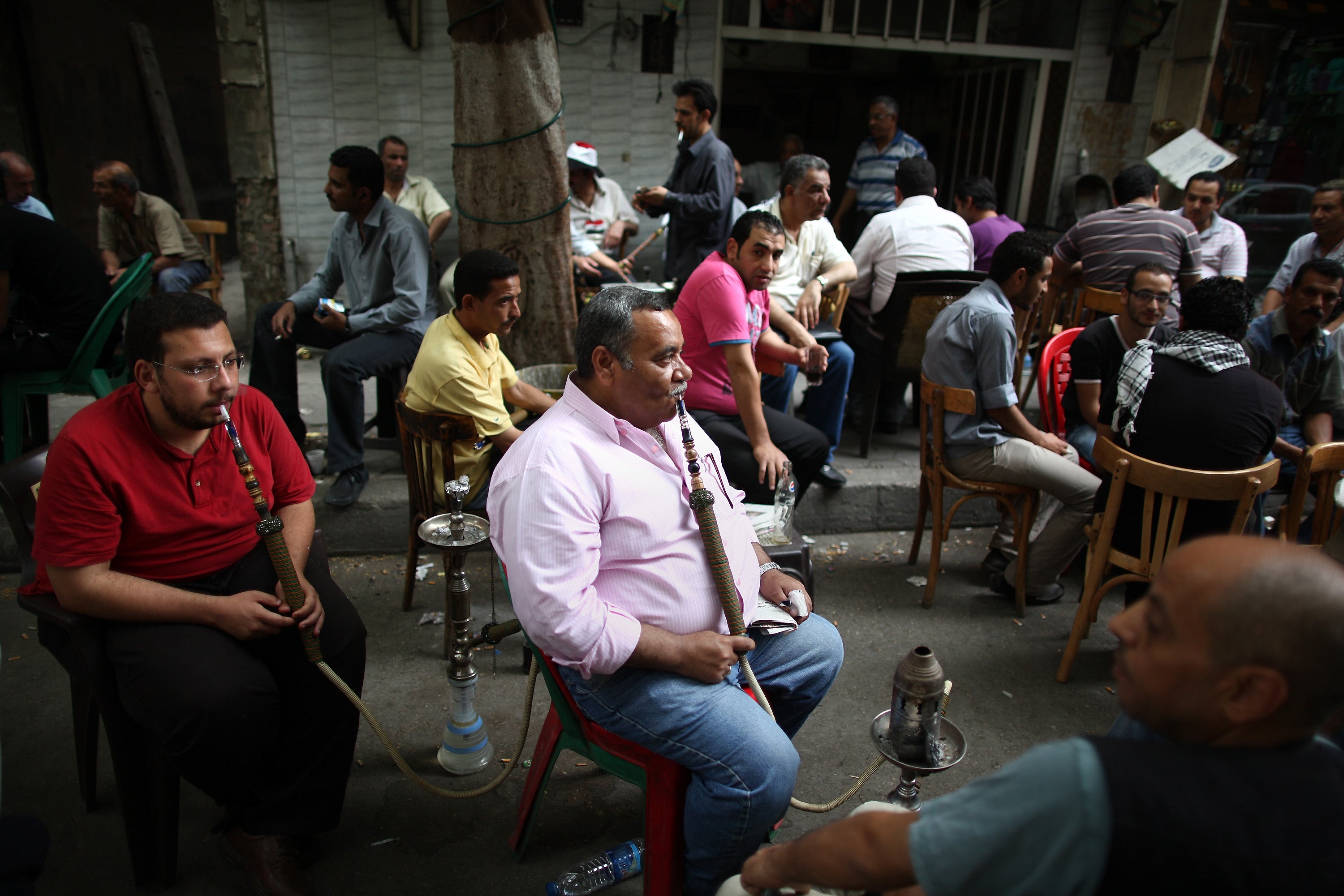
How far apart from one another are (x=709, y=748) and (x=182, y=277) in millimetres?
5766

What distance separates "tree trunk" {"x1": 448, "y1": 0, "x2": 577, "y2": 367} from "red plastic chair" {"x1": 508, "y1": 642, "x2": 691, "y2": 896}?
2.40 meters

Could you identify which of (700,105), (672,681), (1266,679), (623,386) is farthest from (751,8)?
(1266,679)

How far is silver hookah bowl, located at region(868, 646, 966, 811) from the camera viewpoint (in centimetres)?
190

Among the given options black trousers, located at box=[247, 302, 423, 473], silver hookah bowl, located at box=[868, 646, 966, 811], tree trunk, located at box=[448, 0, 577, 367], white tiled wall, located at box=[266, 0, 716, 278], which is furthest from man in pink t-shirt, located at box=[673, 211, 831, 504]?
white tiled wall, located at box=[266, 0, 716, 278]

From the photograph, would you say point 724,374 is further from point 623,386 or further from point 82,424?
point 82,424

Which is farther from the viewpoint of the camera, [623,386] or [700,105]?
[700,105]

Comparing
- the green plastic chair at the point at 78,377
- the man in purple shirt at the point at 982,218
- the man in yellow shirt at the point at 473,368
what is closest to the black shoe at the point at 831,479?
the man in yellow shirt at the point at 473,368

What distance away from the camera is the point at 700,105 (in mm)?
5180

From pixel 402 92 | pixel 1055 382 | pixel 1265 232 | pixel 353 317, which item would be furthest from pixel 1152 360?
pixel 1265 232

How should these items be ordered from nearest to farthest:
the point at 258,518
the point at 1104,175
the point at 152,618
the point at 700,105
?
the point at 152,618
the point at 258,518
the point at 700,105
the point at 1104,175

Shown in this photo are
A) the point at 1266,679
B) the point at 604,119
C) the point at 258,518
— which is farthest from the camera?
the point at 604,119

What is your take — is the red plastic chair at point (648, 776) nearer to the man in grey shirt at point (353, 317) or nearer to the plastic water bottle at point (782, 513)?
the plastic water bottle at point (782, 513)

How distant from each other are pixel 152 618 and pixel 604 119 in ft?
19.7

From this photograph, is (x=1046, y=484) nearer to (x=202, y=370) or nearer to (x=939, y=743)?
(x=939, y=743)
